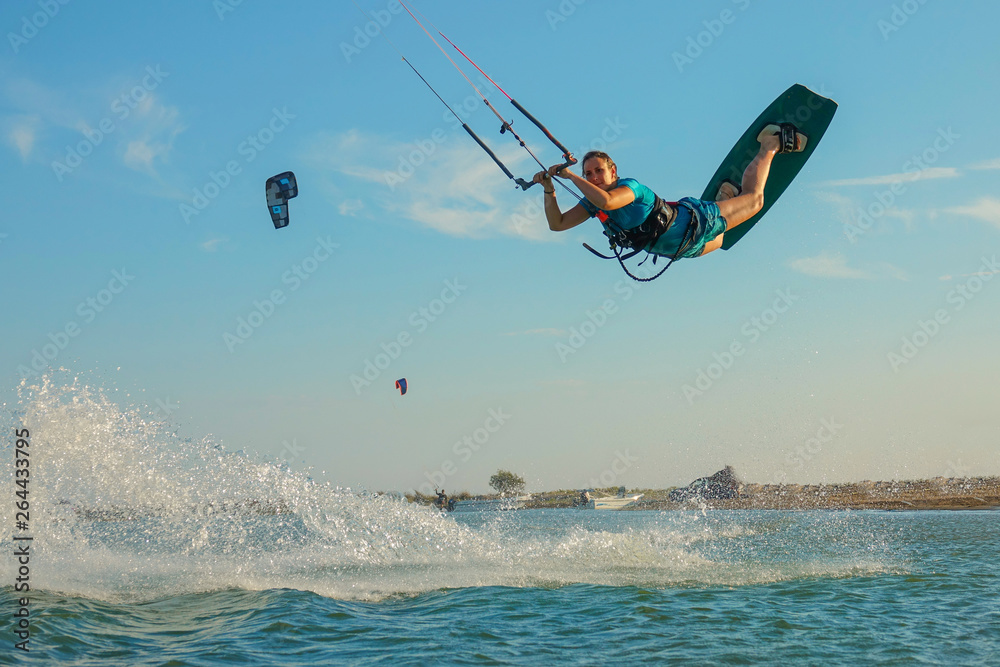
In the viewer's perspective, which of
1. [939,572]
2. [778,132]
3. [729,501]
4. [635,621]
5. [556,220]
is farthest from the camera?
[729,501]

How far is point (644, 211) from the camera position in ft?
19.8

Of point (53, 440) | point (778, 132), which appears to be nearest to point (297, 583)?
point (53, 440)

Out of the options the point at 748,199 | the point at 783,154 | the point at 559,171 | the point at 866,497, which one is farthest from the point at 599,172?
the point at 866,497

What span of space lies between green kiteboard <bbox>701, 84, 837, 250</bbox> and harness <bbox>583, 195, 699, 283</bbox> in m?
1.99

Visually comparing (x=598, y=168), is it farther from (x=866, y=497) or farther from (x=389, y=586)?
(x=866, y=497)

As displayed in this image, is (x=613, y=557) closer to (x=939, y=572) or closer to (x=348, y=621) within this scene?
(x=939, y=572)

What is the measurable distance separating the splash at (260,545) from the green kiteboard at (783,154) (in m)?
5.41

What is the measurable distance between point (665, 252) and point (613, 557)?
7879 mm

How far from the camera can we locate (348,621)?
748cm

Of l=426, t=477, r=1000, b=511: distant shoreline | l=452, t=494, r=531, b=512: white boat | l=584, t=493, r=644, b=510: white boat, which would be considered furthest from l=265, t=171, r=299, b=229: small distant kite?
l=452, t=494, r=531, b=512: white boat

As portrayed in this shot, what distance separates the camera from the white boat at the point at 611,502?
66.9m

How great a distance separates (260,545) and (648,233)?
11.4 meters

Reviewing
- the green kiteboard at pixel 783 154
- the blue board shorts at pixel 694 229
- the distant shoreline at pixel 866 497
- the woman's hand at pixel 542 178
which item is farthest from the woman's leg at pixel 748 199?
the distant shoreline at pixel 866 497

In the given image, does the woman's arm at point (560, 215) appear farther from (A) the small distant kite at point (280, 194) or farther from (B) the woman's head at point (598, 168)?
(A) the small distant kite at point (280, 194)
